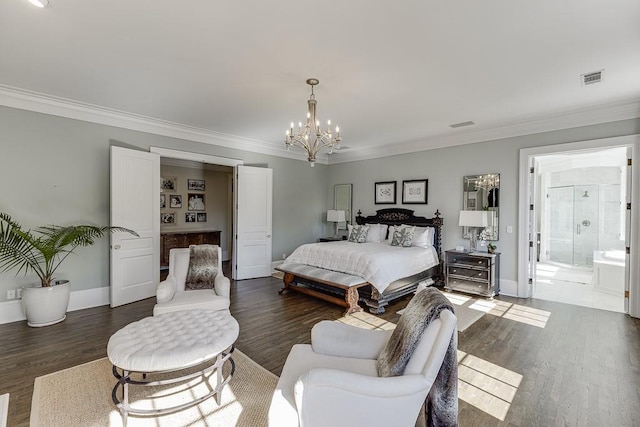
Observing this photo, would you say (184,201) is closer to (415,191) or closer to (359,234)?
(359,234)

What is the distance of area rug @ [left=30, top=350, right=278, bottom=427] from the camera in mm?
1920

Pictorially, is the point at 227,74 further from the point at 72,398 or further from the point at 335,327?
the point at 72,398

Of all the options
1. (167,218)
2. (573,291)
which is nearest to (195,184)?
(167,218)

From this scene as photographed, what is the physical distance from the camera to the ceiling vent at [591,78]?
120 inches

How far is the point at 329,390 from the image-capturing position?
1.29 meters

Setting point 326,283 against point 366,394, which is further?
point 326,283

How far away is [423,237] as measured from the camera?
209 inches

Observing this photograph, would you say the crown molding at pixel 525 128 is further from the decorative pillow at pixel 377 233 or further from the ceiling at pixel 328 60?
the decorative pillow at pixel 377 233

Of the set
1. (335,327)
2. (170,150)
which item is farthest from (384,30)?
(170,150)

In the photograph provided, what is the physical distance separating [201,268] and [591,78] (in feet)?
16.1

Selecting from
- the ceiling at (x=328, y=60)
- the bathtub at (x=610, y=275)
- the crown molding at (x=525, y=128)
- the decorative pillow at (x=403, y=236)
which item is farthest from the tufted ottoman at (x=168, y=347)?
the bathtub at (x=610, y=275)

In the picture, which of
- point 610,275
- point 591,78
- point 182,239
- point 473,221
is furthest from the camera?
point 182,239

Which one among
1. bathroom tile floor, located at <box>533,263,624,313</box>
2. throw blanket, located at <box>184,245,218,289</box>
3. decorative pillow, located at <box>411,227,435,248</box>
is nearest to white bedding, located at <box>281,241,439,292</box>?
decorative pillow, located at <box>411,227,435,248</box>

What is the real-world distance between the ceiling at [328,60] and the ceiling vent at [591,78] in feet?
0.25
